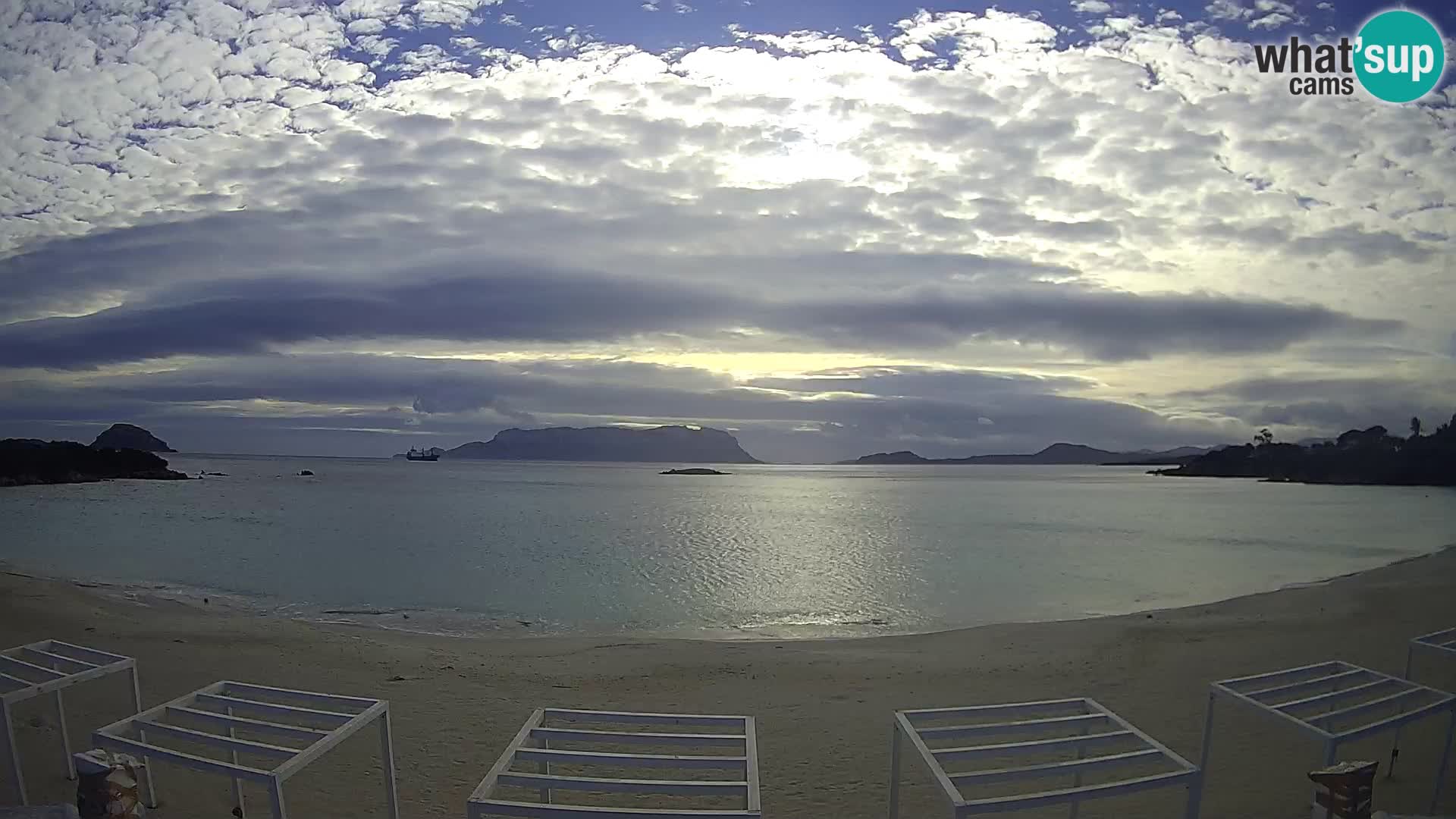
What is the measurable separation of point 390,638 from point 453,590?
693 cm

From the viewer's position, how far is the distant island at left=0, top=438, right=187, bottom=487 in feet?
248

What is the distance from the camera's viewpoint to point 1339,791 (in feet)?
13.8

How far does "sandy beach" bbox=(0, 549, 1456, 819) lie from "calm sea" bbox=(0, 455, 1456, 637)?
10.4 ft

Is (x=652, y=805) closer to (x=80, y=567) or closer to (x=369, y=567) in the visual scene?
(x=369, y=567)

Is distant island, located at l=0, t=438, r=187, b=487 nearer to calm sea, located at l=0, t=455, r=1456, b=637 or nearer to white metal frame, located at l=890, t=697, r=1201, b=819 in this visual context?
calm sea, located at l=0, t=455, r=1456, b=637

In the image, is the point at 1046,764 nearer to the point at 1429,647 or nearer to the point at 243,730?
the point at 1429,647

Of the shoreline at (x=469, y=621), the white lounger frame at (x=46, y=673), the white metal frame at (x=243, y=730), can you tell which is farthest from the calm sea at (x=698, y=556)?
the white metal frame at (x=243, y=730)

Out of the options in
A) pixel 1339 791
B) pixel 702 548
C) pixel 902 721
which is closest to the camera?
pixel 1339 791

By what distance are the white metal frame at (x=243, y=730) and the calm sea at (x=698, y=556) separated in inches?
436

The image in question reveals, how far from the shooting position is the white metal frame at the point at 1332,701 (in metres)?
4.82

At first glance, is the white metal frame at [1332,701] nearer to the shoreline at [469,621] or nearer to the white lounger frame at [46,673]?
the white lounger frame at [46,673]

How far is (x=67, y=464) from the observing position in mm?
82875

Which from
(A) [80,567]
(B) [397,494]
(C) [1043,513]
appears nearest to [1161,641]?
(A) [80,567]

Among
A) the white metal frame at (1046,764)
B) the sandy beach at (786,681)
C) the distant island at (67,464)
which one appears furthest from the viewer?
the distant island at (67,464)
